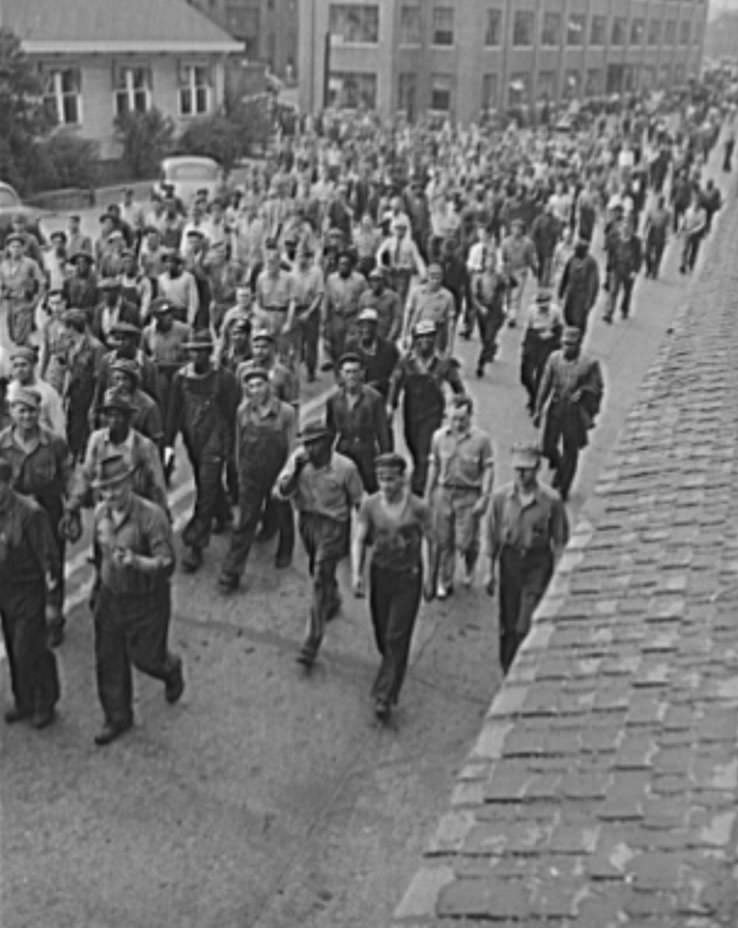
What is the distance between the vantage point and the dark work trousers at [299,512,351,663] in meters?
7.94

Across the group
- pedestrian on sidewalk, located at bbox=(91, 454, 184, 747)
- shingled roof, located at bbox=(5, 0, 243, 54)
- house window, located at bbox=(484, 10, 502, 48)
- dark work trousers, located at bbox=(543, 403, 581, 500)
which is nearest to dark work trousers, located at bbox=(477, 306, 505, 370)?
dark work trousers, located at bbox=(543, 403, 581, 500)

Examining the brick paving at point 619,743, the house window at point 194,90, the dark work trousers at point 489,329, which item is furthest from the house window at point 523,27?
the brick paving at point 619,743

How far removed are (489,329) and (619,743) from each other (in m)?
11.6

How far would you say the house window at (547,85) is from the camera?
217 ft

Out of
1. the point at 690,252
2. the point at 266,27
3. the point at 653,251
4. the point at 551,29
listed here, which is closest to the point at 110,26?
the point at 690,252

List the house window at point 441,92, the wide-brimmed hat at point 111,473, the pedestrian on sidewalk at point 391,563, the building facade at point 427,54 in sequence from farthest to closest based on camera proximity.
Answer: the house window at point 441,92 < the building facade at point 427,54 < the pedestrian on sidewalk at point 391,563 < the wide-brimmed hat at point 111,473

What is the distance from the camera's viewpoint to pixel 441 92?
59.4 meters

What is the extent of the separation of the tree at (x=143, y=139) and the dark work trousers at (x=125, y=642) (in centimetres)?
2659

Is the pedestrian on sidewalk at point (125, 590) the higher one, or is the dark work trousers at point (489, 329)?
the pedestrian on sidewalk at point (125, 590)

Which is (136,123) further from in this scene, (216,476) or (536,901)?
(536,901)

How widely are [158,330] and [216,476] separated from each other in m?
1.55

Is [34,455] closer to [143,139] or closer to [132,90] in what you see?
[143,139]

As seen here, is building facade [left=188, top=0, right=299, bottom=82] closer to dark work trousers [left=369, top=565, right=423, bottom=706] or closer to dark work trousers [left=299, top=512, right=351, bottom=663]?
dark work trousers [left=299, top=512, right=351, bottom=663]

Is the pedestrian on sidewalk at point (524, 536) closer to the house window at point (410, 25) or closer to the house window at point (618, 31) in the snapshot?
the house window at point (410, 25)
